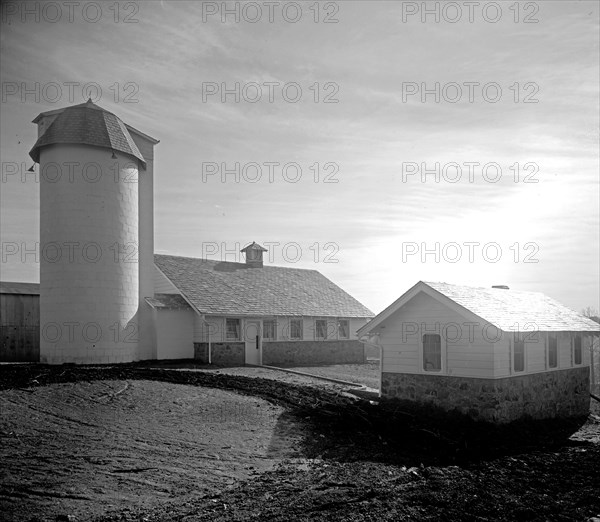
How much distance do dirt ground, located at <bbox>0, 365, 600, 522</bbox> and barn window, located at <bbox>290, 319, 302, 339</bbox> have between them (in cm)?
1291

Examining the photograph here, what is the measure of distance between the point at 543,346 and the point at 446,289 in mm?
4108

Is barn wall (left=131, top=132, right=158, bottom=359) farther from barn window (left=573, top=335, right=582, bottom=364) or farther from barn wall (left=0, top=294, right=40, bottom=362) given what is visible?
barn window (left=573, top=335, right=582, bottom=364)

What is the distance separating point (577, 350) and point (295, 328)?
14.7 metres

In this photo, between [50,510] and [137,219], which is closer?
[50,510]

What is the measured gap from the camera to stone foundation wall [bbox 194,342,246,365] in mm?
28609

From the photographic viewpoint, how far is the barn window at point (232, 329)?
29638 millimetres

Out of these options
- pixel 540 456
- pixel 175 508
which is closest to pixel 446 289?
pixel 540 456

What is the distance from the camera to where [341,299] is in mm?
38094

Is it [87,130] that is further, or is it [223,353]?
[223,353]

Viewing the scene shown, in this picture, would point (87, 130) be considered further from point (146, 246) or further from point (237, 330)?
point (237, 330)

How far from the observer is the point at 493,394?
16734 mm

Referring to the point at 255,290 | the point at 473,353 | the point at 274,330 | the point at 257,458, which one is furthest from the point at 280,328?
the point at 257,458

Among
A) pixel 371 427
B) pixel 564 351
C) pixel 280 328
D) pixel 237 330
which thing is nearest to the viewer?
pixel 371 427

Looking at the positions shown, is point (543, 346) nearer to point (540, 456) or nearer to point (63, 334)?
point (540, 456)
